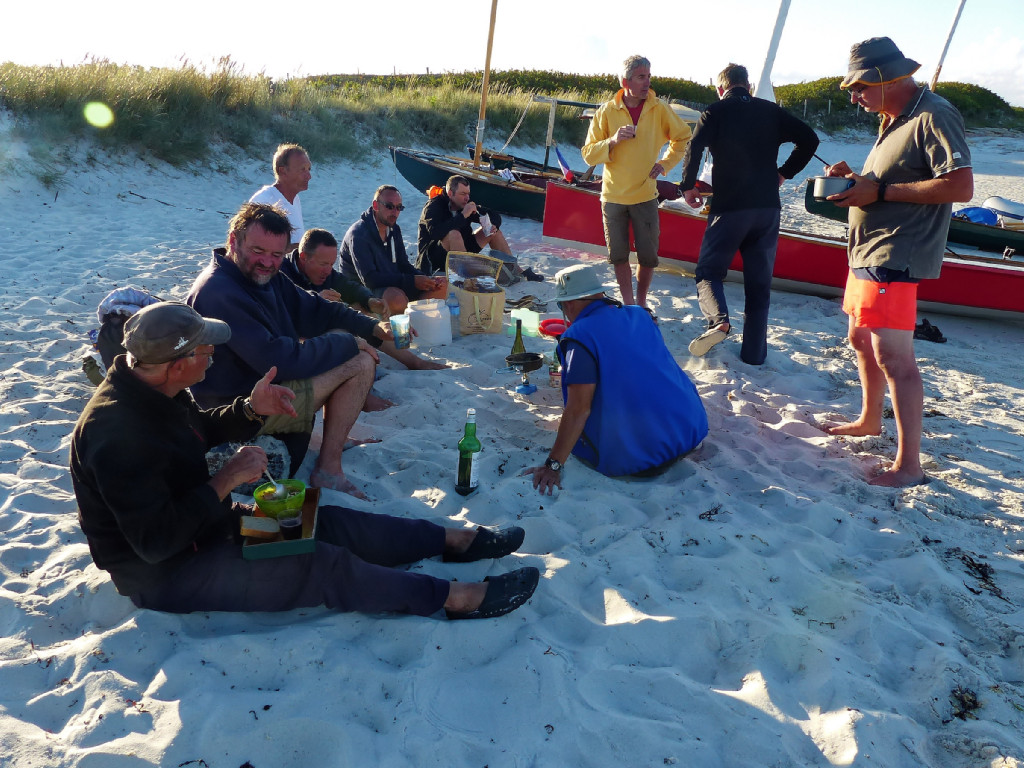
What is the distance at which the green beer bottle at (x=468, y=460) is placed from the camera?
340cm

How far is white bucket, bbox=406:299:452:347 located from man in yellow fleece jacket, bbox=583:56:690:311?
69.1 inches

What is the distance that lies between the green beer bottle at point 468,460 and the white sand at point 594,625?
71 millimetres

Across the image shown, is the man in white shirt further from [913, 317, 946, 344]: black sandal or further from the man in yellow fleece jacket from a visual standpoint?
[913, 317, 946, 344]: black sandal

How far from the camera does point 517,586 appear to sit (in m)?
2.71

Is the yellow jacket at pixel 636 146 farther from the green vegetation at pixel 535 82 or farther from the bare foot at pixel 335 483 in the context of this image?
the green vegetation at pixel 535 82

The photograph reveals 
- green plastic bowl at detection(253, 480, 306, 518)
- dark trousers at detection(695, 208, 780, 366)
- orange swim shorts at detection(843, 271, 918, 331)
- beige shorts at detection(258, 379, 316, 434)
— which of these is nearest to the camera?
green plastic bowl at detection(253, 480, 306, 518)

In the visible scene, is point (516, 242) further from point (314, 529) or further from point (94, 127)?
point (314, 529)

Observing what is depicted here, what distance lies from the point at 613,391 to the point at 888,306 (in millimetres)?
1649

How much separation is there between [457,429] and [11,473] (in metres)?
2.43

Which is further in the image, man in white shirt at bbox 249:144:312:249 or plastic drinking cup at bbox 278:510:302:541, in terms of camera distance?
man in white shirt at bbox 249:144:312:249

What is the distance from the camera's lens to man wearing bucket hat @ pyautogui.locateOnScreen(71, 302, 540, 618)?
2.17m

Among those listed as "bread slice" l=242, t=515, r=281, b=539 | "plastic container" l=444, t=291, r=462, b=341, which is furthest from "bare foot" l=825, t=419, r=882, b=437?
"bread slice" l=242, t=515, r=281, b=539

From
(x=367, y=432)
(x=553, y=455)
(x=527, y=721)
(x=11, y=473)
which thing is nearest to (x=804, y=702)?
(x=527, y=721)

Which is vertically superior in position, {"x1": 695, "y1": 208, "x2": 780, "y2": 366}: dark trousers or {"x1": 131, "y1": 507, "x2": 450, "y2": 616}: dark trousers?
{"x1": 695, "y1": 208, "x2": 780, "y2": 366}: dark trousers
